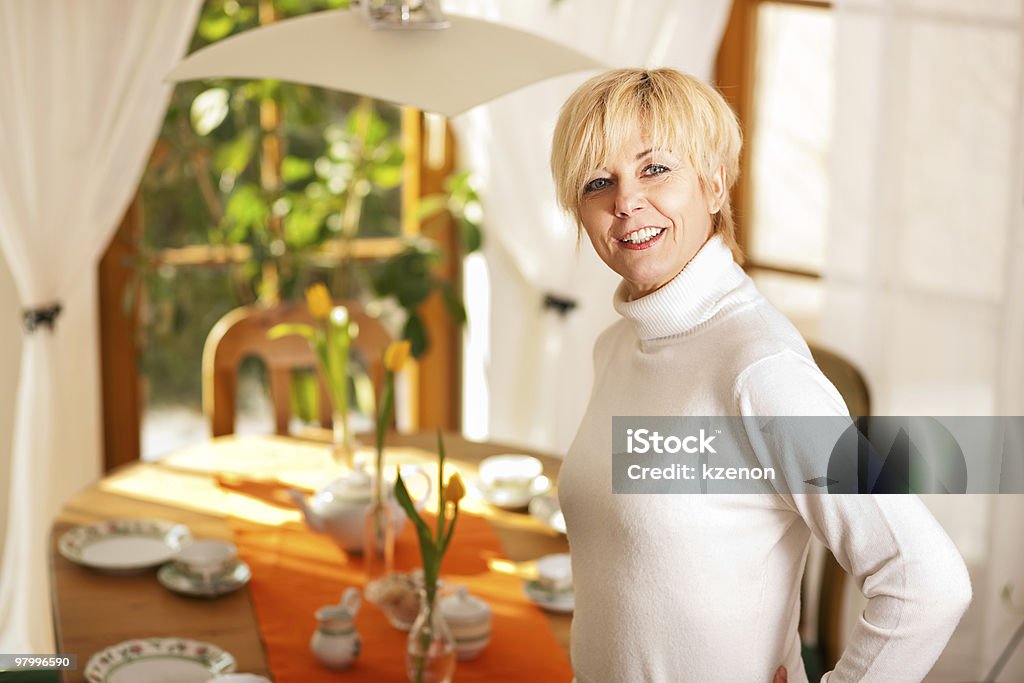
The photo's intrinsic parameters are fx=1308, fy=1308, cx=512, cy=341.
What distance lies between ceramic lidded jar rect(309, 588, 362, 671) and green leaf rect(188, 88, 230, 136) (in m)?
1.69

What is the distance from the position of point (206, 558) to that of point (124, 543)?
0.72 feet

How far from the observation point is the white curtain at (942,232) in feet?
8.59

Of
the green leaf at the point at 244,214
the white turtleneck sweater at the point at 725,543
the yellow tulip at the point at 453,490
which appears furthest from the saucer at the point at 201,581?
the green leaf at the point at 244,214

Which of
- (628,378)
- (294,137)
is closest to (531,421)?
(294,137)

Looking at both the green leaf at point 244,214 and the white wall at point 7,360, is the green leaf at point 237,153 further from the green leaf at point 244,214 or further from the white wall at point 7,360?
the white wall at point 7,360

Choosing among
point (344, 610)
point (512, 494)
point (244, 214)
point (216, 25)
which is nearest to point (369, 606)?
point (344, 610)

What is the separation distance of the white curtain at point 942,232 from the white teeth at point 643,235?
4.56ft

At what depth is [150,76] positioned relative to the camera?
3084mm

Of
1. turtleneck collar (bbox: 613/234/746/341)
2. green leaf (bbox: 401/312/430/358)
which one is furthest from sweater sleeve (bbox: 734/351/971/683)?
green leaf (bbox: 401/312/430/358)

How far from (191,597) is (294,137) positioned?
1.80 metres

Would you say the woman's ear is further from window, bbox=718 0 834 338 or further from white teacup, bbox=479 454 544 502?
window, bbox=718 0 834 338

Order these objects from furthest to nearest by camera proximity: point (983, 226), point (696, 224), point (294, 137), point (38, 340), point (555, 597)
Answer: point (294, 137) → point (38, 340) → point (983, 226) → point (555, 597) → point (696, 224)

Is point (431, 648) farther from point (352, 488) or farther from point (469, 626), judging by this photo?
point (352, 488)

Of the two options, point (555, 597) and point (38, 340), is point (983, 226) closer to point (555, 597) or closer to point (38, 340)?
point (555, 597)
